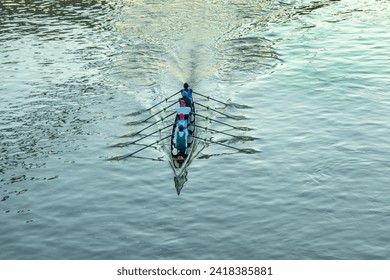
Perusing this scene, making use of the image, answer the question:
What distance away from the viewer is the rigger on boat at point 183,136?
33312 mm

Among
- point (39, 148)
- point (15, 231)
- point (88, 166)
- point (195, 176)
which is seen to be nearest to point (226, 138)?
point (195, 176)

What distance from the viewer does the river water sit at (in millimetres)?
27016

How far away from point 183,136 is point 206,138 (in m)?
3.58

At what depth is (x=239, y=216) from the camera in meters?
28.5

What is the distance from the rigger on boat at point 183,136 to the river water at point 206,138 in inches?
29.7

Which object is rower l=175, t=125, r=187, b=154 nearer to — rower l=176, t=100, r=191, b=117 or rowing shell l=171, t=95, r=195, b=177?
rowing shell l=171, t=95, r=195, b=177

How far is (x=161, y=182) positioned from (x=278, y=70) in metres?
21.8

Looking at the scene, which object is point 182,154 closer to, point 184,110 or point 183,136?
point 183,136

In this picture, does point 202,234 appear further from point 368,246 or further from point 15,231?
point 15,231

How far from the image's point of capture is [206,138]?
36594 millimetres

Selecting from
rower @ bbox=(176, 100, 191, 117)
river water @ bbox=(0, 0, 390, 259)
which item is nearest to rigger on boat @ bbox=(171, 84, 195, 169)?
rower @ bbox=(176, 100, 191, 117)

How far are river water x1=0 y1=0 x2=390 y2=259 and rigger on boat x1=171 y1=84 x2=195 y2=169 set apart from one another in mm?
755

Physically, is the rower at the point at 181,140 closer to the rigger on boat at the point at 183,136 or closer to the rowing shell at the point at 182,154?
the rigger on boat at the point at 183,136

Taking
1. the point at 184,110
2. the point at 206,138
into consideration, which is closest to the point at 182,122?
the point at 184,110
